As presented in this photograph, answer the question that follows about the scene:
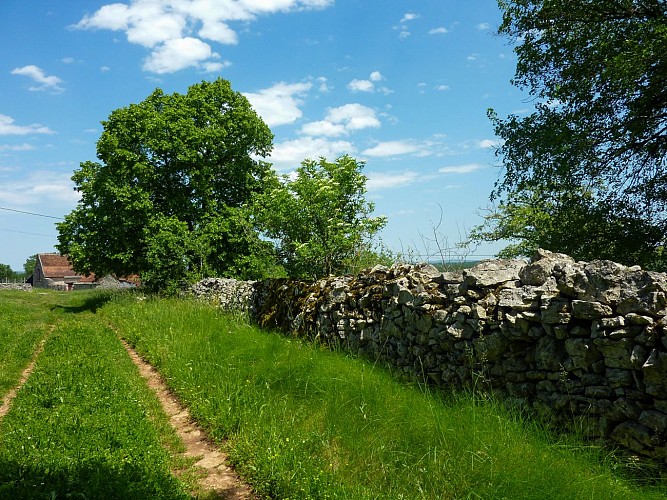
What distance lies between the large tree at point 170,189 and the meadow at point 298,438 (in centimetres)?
1670

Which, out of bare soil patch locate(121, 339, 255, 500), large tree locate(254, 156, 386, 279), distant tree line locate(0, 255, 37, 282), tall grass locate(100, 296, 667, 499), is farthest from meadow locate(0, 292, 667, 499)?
distant tree line locate(0, 255, 37, 282)

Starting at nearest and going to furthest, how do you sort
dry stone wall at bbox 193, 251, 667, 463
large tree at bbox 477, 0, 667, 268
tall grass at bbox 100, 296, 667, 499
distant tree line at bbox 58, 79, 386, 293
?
tall grass at bbox 100, 296, 667, 499, dry stone wall at bbox 193, 251, 667, 463, large tree at bbox 477, 0, 667, 268, distant tree line at bbox 58, 79, 386, 293

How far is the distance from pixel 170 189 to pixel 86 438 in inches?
904

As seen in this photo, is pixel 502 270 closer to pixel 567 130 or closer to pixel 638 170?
pixel 567 130

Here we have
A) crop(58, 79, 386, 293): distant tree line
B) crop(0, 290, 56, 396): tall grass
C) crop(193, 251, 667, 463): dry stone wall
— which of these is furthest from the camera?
crop(58, 79, 386, 293): distant tree line

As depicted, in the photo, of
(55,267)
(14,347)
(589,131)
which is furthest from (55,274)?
(589,131)

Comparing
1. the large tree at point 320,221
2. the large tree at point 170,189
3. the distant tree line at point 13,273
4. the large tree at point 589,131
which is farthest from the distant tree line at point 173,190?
the distant tree line at point 13,273

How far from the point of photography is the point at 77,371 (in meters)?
8.12

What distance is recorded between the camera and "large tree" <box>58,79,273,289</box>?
24.4 meters

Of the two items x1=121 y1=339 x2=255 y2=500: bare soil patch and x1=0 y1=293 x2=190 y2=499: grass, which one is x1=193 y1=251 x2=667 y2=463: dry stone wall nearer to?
x1=121 y1=339 x2=255 y2=500: bare soil patch

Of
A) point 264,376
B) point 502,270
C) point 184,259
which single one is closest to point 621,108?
point 502,270

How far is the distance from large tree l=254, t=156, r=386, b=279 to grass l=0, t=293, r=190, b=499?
7.00m

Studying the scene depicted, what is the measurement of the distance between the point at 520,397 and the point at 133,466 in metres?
4.04

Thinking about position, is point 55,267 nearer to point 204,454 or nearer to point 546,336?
point 204,454
